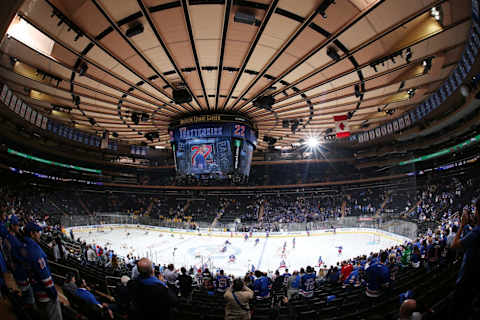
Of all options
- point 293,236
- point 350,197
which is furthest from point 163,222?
point 350,197

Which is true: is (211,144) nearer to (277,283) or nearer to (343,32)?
(277,283)

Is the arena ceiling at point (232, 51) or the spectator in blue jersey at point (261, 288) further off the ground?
the arena ceiling at point (232, 51)

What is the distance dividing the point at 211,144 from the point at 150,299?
8.98 metres

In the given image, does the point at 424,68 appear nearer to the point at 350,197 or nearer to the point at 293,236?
the point at 293,236

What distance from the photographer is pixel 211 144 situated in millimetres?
11234

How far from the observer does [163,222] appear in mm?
31641

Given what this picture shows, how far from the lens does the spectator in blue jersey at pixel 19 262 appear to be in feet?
12.1

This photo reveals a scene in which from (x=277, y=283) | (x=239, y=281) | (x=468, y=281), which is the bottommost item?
(x=277, y=283)

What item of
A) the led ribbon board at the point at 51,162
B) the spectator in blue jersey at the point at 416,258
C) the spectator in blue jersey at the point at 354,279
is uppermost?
the led ribbon board at the point at 51,162

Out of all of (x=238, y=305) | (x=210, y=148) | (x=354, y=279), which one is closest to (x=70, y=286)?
(x=238, y=305)

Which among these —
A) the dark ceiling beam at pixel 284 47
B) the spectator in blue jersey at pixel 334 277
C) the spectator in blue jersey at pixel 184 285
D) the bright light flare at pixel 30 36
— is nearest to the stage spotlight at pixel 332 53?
the dark ceiling beam at pixel 284 47

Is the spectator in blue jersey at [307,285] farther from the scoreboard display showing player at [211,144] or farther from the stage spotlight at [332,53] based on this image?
the stage spotlight at [332,53]

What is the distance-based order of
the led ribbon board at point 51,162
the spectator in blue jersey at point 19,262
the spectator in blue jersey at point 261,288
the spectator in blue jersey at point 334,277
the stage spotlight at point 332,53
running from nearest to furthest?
the spectator in blue jersey at point 19,262, the stage spotlight at point 332,53, the spectator in blue jersey at point 261,288, the spectator in blue jersey at point 334,277, the led ribbon board at point 51,162

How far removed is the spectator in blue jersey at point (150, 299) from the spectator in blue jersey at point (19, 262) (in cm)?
226
